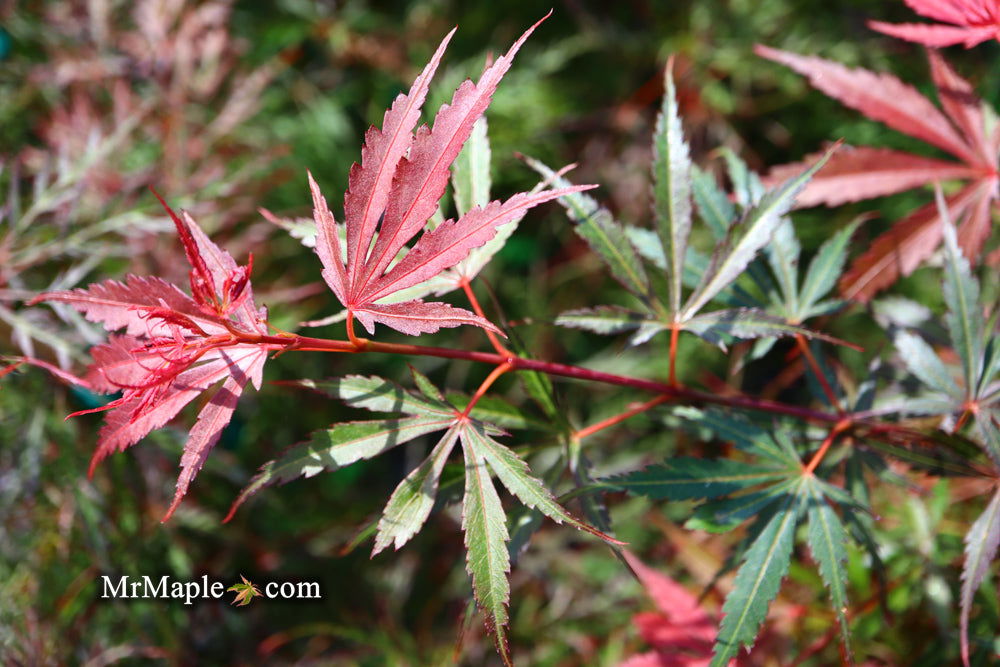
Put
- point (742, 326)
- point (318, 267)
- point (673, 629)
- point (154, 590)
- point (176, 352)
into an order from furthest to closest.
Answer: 1. point (318, 267)
2. point (154, 590)
3. point (673, 629)
4. point (742, 326)
5. point (176, 352)

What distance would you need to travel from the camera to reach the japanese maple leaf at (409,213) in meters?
0.55

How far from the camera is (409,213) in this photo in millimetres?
571

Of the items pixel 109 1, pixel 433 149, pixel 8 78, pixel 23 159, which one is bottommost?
pixel 433 149

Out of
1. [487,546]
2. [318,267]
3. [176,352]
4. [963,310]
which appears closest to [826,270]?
[963,310]

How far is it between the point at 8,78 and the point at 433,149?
1281 millimetres

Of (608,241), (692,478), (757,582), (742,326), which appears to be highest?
(608,241)

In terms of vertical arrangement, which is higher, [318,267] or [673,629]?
[318,267]

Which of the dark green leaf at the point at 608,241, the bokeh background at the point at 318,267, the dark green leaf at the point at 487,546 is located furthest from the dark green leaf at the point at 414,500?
the bokeh background at the point at 318,267

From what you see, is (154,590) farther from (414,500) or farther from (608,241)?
(608,241)

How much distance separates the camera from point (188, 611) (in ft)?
4.29

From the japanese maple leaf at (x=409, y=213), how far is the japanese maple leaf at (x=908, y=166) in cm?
49

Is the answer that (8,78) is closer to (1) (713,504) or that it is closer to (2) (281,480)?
(2) (281,480)

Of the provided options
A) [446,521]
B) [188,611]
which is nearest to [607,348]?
[446,521]

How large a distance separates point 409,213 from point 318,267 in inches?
42.3
